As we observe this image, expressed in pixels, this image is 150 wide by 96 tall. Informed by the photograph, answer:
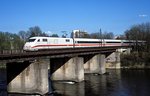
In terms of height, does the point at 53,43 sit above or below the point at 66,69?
above

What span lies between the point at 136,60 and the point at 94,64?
30139 mm

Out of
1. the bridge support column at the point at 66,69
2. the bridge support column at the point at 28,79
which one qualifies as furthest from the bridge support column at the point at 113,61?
the bridge support column at the point at 28,79

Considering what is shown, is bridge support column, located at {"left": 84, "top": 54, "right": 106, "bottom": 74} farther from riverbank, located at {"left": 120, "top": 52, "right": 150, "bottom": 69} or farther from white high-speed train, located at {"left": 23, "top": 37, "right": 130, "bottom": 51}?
riverbank, located at {"left": 120, "top": 52, "right": 150, "bottom": 69}

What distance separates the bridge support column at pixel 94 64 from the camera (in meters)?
99.2

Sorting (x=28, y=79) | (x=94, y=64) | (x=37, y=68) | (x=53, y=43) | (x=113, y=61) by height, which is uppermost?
(x=53, y=43)

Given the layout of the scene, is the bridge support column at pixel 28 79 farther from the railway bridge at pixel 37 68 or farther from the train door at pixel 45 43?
the train door at pixel 45 43

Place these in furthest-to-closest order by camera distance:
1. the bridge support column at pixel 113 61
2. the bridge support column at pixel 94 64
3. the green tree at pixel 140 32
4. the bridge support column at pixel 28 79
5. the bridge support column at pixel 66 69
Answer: the green tree at pixel 140 32
the bridge support column at pixel 113 61
the bridge support column at pixel 94 64
the bridge support column at pixel 66 69
the bridge support column at pixel 28 79

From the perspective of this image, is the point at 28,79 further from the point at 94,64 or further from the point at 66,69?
the point at 94,64

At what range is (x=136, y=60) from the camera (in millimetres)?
123875

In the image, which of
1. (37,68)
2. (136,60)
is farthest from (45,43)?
(136,60)

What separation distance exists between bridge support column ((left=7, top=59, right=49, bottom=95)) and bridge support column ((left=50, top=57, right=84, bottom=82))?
726 inches

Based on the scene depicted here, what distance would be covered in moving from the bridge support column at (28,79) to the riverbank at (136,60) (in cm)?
6821

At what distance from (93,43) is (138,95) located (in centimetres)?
6113

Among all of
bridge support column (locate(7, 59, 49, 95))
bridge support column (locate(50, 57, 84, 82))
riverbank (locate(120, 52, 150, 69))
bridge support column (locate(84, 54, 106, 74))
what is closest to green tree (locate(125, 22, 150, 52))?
riverbank (locate(120, 52, 150, 69))
